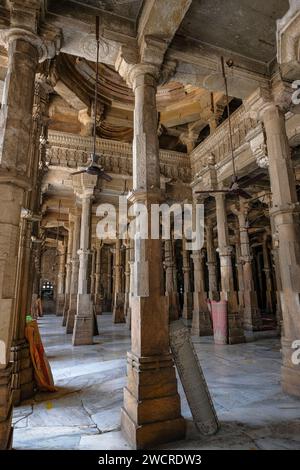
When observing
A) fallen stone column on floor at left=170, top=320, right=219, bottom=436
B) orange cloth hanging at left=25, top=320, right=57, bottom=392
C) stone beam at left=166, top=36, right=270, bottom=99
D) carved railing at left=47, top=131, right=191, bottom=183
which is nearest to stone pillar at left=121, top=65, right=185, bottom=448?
fallen stone column on floor at left=170, top=320, right=219, bottom=436

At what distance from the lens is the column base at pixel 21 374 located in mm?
4352

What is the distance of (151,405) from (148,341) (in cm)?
67

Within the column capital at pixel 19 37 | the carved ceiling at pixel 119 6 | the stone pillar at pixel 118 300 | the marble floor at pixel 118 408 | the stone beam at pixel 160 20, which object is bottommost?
the marble floor at pixel 118 408

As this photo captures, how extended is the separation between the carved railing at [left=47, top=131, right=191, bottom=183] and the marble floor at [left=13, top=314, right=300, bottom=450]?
6.30 meters

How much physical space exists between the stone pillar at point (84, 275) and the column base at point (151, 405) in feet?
19.7

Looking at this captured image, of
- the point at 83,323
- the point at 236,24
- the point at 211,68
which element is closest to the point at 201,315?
the point at 83,323

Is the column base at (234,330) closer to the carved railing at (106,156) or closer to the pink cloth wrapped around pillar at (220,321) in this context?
the pink cloth wrapped around pillar at (220,321)

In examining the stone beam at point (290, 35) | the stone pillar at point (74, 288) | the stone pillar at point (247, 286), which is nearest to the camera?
the stone beam at point (290, 35)

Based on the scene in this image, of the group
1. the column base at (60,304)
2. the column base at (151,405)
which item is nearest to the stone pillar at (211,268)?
the column base at (151,405)

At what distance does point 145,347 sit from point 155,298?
59 cm

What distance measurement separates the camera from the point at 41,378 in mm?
4812

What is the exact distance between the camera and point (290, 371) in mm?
4648

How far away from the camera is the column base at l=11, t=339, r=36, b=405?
4352 mm

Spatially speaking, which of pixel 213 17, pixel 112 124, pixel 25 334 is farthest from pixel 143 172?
pixel 112 124
